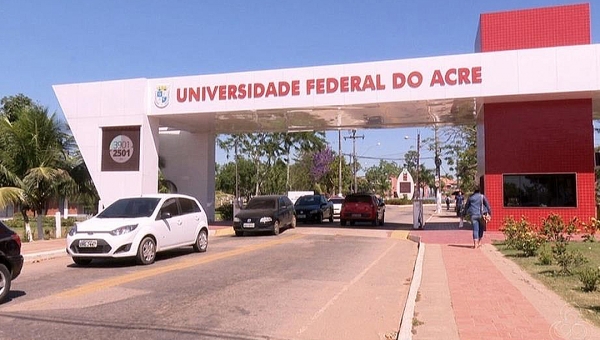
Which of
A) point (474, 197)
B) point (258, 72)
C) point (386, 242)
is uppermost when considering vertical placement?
point (258, 72)

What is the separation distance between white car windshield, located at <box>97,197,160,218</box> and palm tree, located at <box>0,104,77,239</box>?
24.8ft

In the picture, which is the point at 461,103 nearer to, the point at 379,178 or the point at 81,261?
the point at 81,261

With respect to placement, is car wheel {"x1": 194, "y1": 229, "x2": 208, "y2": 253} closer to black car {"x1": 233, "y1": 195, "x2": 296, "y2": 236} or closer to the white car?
the white car

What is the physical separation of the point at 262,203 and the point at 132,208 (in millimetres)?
9553

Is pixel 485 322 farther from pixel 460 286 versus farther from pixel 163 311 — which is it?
pixel 163 311

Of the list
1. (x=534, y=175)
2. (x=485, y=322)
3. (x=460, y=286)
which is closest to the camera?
(x=485, y=322)

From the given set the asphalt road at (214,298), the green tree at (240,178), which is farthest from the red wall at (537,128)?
the green tree at (240,178)

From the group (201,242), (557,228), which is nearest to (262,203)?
(201,242)

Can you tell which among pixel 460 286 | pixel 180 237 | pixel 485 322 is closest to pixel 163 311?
pixel 485 322

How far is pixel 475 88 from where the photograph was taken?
2034 centimetres

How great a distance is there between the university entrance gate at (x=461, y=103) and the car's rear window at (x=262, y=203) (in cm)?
373

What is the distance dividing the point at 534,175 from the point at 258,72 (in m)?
11.4

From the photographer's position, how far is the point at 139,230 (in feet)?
41.0

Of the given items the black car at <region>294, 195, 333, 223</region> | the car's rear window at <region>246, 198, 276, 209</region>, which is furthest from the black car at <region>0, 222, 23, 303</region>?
the black car at <region>294, 195, 333, 223</region>
